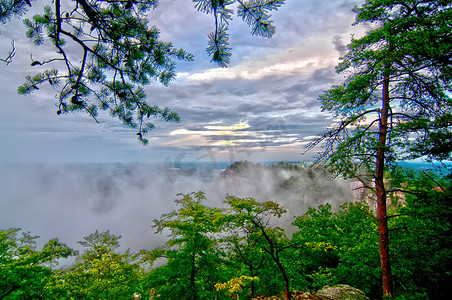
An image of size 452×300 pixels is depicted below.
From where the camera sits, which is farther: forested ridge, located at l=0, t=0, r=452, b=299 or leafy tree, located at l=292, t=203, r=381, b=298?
leafy tree, located at l=292, t=203, r=381, b=298

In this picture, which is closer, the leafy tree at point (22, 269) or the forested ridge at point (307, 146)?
the forested ridge at point (307, 146)

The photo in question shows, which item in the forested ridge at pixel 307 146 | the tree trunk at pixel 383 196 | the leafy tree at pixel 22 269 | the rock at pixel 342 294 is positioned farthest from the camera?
the rock at pixel 342 294

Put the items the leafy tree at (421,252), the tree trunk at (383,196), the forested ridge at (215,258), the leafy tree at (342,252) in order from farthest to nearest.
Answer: the leafy tree at (342,252)
the tree trunk at (383,196)
the leafy tree at (421,252)
the forested ridge at (215,258)

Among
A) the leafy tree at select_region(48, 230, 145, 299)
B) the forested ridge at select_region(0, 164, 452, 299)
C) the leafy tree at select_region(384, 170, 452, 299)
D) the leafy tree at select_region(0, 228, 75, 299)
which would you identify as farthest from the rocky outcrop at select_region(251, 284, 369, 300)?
the leafy tree at select_region(0, 228, 75, 299)

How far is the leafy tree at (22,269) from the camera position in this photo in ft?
15.4

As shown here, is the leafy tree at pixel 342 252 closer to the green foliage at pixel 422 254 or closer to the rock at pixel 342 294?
the rock at pixel 342 294

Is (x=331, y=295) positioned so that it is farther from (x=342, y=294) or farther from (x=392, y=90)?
(x=392, y=90)

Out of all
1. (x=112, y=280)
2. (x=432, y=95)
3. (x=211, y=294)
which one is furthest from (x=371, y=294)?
(x=112, y=280)

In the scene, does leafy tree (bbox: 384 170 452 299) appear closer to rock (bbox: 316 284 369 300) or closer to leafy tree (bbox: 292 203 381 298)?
leafy tree (bbox: 292 203 381 298)

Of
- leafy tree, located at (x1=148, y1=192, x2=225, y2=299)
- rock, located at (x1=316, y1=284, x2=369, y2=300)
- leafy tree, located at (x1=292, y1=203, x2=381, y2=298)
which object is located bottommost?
leafy tree, located at (x1=292, y1=203, x2=381, y2=298)

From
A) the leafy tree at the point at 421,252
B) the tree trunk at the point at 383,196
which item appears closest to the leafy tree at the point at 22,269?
the tree trunk at the point at 383,196

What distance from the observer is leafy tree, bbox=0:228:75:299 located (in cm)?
470

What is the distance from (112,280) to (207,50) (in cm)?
1032

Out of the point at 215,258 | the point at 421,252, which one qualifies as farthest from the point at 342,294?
the point at 215,258
